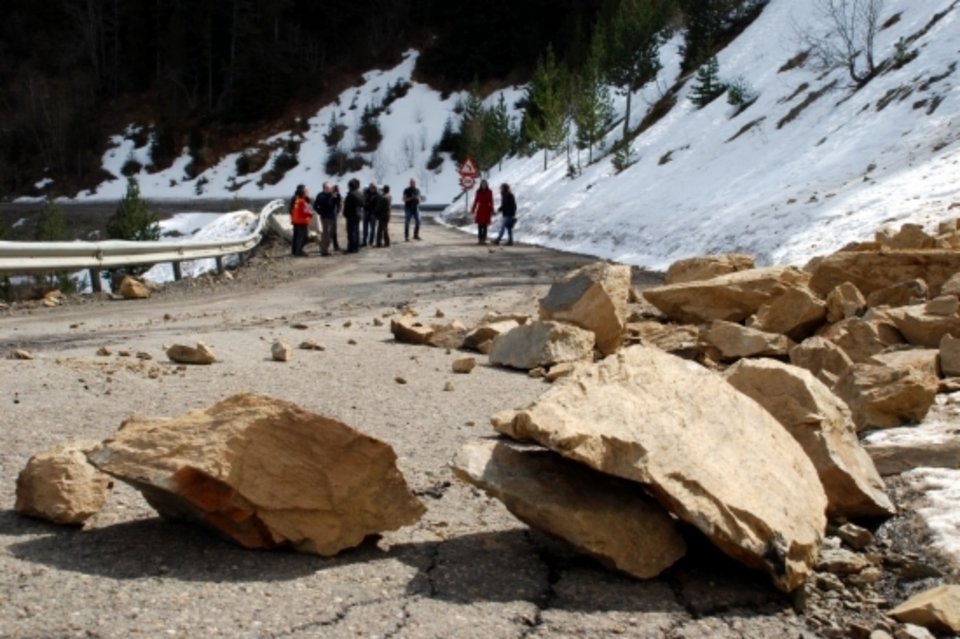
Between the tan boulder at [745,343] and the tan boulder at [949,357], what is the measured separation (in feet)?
5.33

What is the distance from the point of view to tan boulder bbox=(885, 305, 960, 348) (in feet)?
25.7

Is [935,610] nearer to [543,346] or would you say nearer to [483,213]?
[543,346]

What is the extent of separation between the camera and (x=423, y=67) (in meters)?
81.8

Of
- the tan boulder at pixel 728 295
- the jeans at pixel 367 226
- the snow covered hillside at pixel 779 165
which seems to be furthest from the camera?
the jeans at pixel 367 226

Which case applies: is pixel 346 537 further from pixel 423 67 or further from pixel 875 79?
pixel 423 67

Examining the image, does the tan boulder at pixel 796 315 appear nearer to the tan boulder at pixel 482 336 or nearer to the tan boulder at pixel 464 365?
the tan boulder at pixel 482 336

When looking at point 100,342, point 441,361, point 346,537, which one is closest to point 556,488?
point 346,537

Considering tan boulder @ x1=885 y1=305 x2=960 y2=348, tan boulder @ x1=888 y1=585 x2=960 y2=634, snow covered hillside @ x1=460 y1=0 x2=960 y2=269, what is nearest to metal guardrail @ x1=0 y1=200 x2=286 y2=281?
snow covered hillside @ x1=460 y1=0 x2=960 y2=269

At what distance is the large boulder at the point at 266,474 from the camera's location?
3869mm

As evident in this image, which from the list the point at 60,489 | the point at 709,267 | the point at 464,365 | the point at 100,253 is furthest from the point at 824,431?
the point at 100,253

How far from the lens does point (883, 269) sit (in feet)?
33.6

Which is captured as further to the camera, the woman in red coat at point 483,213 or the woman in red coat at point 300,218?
the woman in red coat at point 483,213

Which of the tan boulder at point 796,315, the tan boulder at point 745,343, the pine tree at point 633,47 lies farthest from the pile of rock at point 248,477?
the pine tree at point 633,47

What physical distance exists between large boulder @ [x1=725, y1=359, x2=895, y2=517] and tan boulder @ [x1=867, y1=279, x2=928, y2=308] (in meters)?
4.64
